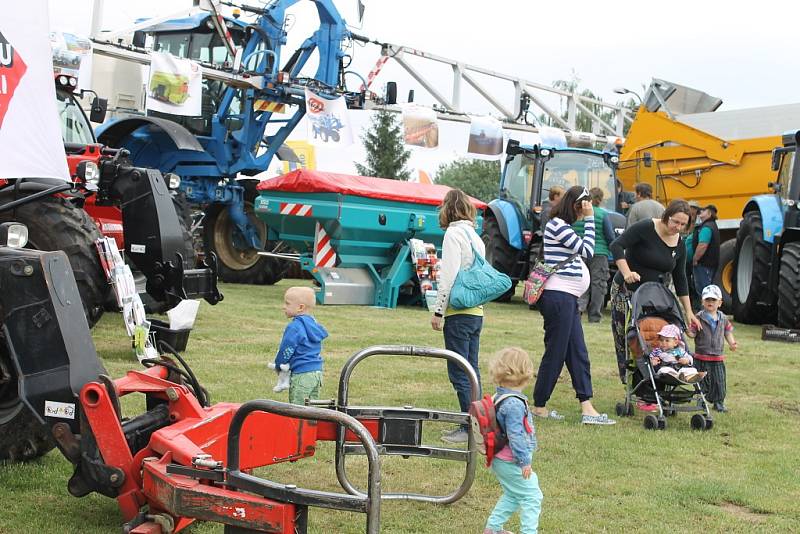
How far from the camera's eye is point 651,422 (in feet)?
23.4

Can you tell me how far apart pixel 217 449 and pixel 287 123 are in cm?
1352

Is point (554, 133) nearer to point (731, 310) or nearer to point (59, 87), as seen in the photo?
point (731, 310)

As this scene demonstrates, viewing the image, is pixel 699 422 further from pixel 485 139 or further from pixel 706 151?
pixel 485 139

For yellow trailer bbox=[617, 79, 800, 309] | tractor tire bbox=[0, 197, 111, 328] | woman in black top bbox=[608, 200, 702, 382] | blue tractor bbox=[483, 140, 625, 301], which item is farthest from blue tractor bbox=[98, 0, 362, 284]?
woman in black top bbox=[608, 200, 702, 382]

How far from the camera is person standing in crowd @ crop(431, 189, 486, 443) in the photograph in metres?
6.47

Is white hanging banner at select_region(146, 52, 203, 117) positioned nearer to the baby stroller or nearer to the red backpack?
the baby stroller

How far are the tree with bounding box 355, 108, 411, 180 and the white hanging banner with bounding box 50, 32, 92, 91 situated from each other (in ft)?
116

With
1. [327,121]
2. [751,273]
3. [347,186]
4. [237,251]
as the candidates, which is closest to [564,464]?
[347,186]

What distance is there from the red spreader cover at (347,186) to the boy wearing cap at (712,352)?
5839 mm

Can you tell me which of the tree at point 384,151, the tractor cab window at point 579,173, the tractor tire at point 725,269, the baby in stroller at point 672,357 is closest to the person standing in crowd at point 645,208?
the tractor cab window at point 579,173

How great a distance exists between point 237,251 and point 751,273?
8029mm

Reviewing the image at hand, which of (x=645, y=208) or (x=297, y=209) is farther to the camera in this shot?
(x=297, y=209)

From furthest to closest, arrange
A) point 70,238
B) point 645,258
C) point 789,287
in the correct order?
point 789,287 → point 645,258 → point 70,238

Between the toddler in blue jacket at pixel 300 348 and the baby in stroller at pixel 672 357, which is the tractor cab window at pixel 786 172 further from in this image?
the toddler in blue jacket at pixel 300 348
